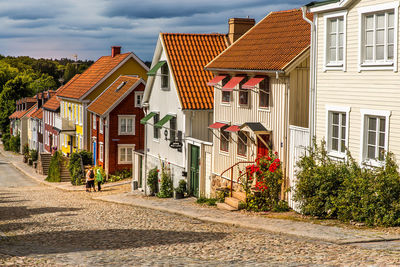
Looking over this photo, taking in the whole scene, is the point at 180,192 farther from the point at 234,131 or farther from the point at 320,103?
the point at 320,103

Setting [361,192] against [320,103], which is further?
[320,103]

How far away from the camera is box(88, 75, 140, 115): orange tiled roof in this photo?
4543 centimetres

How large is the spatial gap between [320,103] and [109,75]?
34876mm

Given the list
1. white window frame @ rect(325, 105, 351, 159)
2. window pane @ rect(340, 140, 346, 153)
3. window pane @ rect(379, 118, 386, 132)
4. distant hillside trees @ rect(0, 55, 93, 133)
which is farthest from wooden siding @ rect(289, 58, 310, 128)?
distant hillside trees @ rect(0, 55, 93, 133)

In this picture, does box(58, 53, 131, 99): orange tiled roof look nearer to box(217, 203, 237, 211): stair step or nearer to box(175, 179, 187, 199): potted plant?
box(175, 179, 187, 199): potted plant

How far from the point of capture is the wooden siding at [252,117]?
69.0 feet

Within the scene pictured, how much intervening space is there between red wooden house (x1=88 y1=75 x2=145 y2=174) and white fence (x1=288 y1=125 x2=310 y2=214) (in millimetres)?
25713

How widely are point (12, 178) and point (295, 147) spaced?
43197 mm

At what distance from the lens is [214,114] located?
2675 centimetres

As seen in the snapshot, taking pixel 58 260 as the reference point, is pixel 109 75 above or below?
above

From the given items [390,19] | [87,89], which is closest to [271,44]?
[390,19]

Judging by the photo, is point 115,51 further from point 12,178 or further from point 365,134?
point 365,134

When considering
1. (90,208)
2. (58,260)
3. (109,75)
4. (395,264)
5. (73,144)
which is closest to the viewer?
(395,264)

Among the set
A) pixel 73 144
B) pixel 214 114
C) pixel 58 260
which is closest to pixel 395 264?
pixel 58 260
